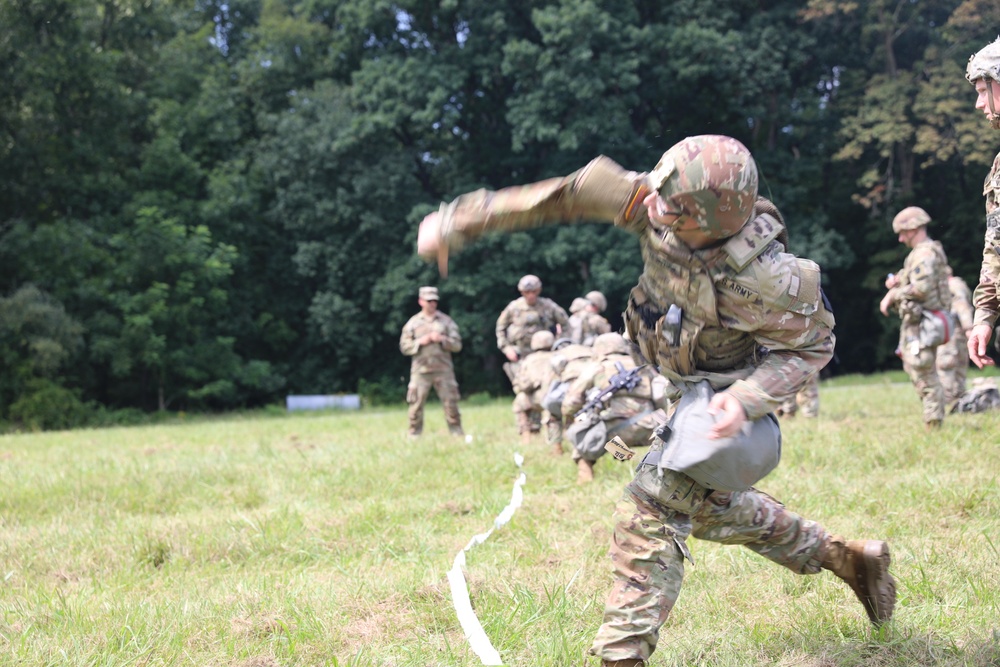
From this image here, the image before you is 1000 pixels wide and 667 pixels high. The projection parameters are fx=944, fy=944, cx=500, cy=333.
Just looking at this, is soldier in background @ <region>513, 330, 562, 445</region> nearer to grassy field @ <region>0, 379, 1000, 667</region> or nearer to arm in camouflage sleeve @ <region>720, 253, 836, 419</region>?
grassy field @ <region>0, 379, 1000, 667</region>

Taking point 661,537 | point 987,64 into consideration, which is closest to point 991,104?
point 987,64

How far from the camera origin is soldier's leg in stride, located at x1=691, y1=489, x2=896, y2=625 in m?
3.71

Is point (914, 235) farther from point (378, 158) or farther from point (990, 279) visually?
point (378, 158)

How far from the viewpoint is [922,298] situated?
31.9 feet

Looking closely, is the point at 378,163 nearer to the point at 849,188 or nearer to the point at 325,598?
the point at 849,188

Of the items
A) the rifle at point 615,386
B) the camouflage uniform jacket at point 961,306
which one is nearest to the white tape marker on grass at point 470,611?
the rifle at point 615,386

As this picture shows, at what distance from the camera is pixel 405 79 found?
28062mm

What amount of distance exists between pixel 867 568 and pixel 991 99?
267cm

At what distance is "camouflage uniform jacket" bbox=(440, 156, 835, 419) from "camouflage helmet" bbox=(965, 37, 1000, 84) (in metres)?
2.17

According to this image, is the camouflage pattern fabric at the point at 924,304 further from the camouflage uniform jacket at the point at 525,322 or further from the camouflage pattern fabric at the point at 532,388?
the camouflage uniform jacket at the point at 525,322

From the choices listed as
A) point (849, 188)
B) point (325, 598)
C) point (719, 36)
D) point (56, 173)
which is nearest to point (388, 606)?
point (325, 598)

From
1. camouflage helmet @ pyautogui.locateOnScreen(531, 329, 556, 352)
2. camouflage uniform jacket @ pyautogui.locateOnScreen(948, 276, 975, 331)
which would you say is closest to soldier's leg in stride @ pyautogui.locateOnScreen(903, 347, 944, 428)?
camouflage uniform jacket @ pyautogui.locateOnScreen(948, 276, 975, 331)

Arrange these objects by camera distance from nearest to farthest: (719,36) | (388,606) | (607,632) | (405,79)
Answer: (607,632) → (388,606) → (719,36) → (405,79)

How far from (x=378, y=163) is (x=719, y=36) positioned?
1081 cm
